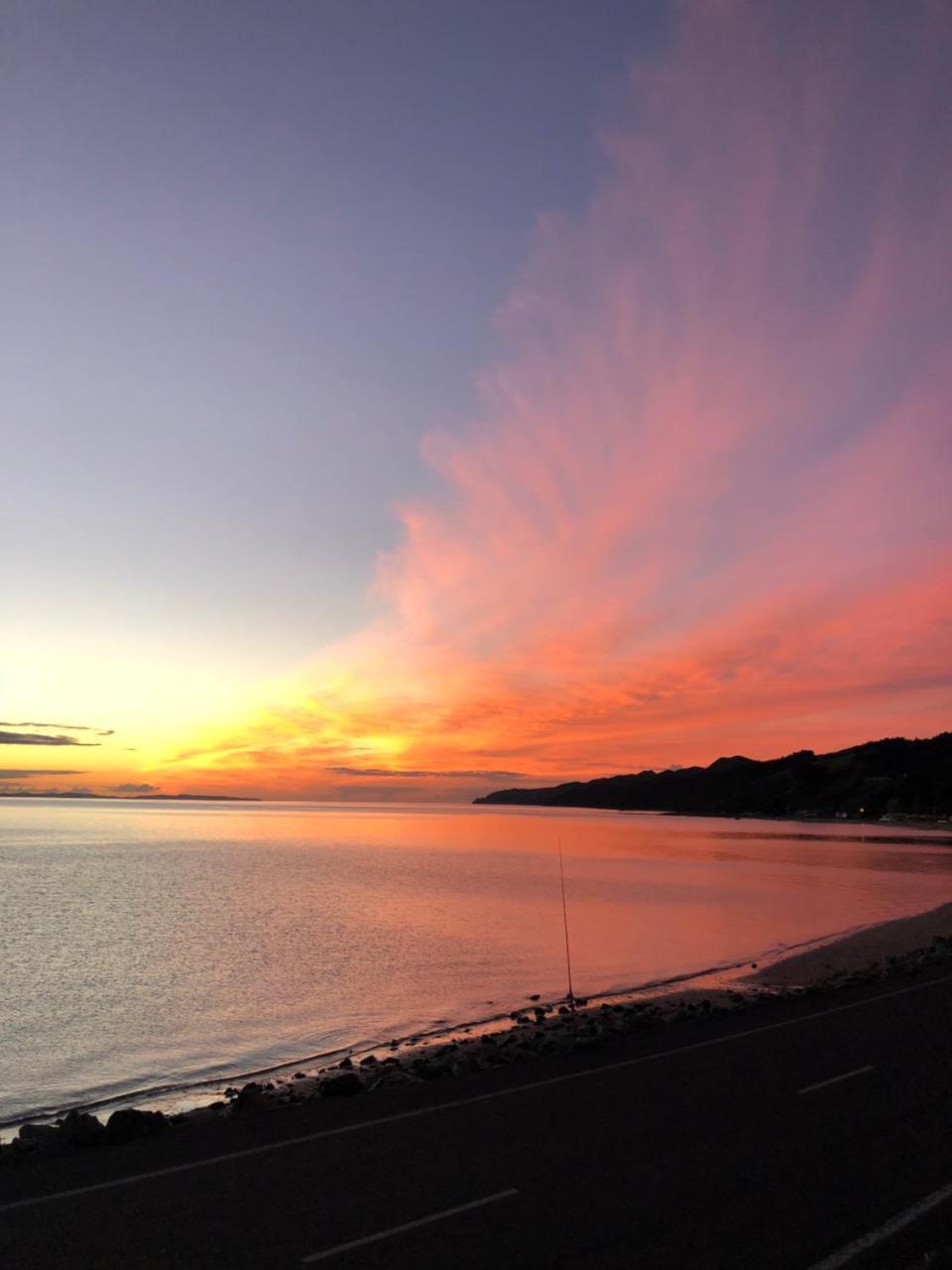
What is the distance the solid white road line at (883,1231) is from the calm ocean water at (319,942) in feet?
57.0

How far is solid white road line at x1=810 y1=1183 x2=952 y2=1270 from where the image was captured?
347 inches

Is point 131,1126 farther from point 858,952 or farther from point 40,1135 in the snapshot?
point 858,952

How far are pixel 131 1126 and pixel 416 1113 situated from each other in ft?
14.8

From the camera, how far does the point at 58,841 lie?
5551 inches

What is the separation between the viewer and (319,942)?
45188 millimetres

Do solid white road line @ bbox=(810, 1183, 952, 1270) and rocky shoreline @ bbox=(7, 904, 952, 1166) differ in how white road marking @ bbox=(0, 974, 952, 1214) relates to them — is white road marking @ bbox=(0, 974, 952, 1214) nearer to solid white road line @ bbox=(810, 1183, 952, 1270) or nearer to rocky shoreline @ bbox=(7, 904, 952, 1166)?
Answer: rocky shoreline @ bbox=(7, 904, 952, 1166)

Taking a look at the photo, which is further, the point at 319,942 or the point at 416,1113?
the point at 319,942

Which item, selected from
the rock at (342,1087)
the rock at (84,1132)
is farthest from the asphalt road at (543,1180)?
the rock at (342,1087)

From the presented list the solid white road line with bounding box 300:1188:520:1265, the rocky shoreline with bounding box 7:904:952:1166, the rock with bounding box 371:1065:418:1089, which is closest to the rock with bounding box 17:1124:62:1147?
the rocky shoreline with bounding box 7:904:952:1166

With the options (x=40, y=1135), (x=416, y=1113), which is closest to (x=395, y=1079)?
(x=416, y=1113)

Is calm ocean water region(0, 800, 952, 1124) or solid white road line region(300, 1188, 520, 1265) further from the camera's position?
calm ocean water region(0, 800, 952, 1124)

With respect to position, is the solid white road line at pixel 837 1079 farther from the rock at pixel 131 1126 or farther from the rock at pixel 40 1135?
the rock at pixel 40 1135

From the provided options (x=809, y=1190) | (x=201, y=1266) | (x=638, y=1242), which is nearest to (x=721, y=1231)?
(x=638, y=1242)

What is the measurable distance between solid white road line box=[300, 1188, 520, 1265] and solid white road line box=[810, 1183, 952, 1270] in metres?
3.67
